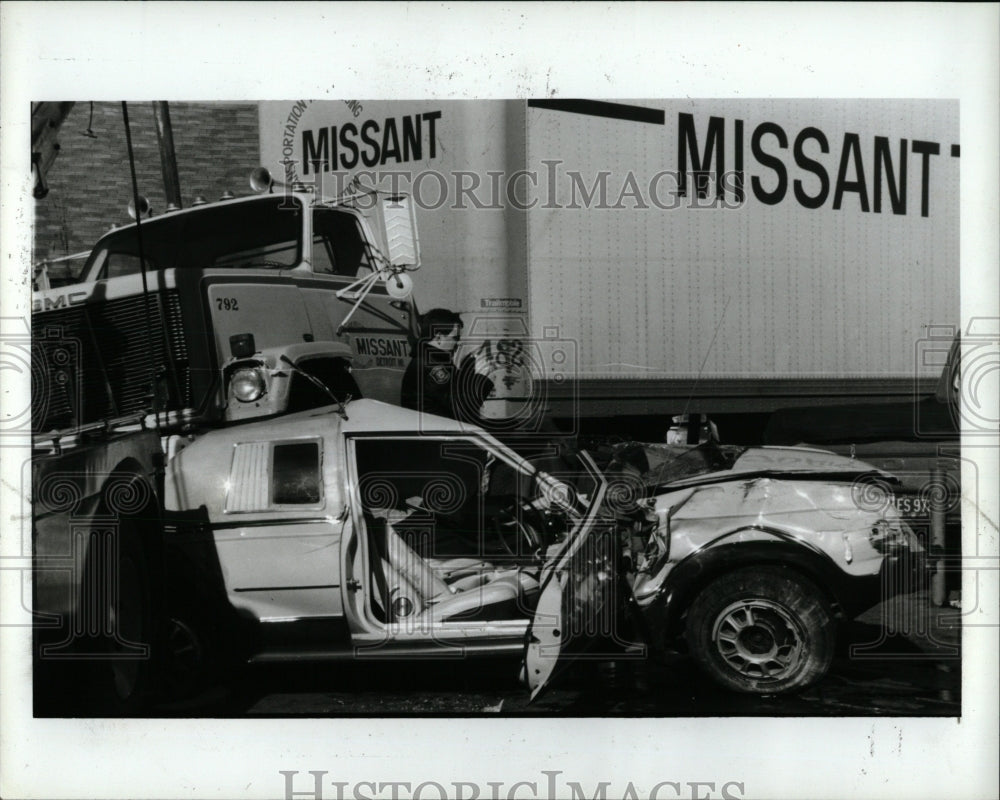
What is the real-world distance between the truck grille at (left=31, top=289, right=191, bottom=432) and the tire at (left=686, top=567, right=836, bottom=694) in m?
2.43

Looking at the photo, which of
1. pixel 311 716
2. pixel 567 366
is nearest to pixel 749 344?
pixel 567 366

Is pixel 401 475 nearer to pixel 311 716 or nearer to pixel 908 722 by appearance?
pixel 311 716

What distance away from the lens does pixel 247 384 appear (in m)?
4.31

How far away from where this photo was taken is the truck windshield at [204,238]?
170 inches

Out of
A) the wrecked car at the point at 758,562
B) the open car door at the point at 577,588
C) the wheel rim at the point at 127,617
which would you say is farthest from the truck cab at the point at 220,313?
the wrecked car at the point at 758,562

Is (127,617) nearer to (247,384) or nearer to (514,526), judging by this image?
(247,384)

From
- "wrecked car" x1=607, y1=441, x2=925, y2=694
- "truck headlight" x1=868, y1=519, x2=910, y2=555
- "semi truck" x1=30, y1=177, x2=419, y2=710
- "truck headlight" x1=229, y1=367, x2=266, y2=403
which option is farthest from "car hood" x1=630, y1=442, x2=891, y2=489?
"truck headlight" x1=229, y1=367, x2=266, y2=403

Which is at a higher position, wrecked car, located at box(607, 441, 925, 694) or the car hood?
the car hood

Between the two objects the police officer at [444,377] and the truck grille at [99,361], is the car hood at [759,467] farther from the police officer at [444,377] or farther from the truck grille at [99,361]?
the truck grille at [99,361]

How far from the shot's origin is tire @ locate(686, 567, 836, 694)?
4.31 metres

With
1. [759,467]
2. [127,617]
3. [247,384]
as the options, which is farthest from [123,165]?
[759,467]

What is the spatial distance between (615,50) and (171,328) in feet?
7.14

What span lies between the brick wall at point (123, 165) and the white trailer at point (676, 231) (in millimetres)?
138

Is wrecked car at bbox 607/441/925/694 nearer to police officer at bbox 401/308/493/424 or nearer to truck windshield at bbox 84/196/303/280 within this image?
police officer at bbox 401/308/493/424
